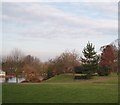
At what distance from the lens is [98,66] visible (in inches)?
1168

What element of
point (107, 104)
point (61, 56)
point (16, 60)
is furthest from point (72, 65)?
point (107, 104)

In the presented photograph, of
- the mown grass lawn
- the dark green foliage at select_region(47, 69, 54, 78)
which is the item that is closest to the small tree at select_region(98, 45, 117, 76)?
the dark green foliage at select_region(47, 69, 54, 78)

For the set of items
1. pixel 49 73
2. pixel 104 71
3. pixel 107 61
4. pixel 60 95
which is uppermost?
pixel 107 61

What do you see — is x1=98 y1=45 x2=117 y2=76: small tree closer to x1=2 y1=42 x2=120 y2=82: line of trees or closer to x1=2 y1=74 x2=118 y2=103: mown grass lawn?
x1=2 y1=42 x2=120 y2=82: line of trees

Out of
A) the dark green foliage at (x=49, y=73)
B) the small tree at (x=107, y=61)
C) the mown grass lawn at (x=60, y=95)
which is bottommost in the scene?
the mown grass lawn at (x=60, y=95)

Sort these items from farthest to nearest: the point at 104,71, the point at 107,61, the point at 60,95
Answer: the point at 107,61
the point at 104,71
the point at 60,95

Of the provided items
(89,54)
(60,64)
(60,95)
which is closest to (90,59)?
(89,54)

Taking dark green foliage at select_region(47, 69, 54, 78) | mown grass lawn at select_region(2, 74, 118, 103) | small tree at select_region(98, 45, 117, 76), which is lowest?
mown grass lawn at select_region(2, 74, 118, 103)

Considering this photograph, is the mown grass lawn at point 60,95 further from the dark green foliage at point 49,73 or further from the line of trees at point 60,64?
the dark green foliage at point 49,73

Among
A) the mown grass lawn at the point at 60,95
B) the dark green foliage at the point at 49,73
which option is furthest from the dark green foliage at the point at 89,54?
the mown grass lawn at the point at 60,95

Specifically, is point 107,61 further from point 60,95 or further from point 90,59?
point 60,95

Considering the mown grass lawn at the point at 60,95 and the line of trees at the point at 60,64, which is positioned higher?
the line of trees at the point at 60,64

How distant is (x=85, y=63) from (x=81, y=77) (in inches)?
96.1

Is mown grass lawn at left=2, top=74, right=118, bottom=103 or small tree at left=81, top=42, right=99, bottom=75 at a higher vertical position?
small tree at left=81, top=42, right=99, bottom=75
